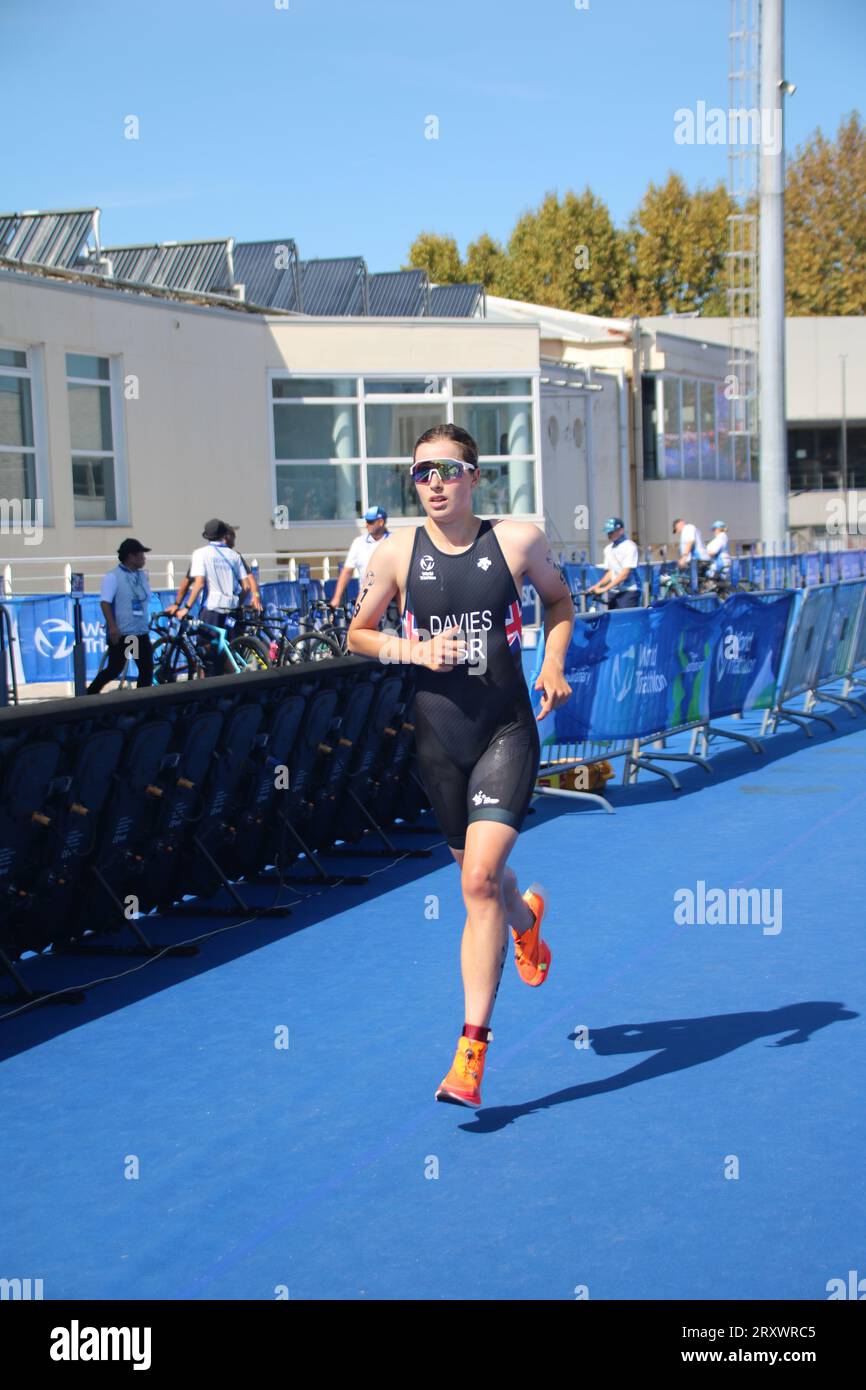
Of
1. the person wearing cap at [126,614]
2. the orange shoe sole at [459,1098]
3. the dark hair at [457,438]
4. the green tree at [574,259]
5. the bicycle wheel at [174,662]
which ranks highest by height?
the green tree at [574,259]

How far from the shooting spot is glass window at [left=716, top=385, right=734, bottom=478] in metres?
48.8

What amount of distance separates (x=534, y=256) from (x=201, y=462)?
58904 mm

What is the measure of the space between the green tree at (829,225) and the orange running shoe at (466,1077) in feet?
279

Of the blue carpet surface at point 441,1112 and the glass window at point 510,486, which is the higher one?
the glass window at point 510,486

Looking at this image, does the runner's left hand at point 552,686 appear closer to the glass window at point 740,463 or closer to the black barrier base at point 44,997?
the black barrier base at point 44,997

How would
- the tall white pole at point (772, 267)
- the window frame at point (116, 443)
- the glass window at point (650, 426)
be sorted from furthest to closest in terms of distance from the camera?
the glass window at point (650, 426)
the window frame at point (116, 443)
the tall white pole at point (772, 267)

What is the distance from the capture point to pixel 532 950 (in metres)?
5.84

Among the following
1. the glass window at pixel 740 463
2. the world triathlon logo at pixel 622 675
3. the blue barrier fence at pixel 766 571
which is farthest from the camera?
the glass window at pixel 740 463

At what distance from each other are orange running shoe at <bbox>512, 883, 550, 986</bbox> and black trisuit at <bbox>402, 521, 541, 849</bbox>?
607 millimetres

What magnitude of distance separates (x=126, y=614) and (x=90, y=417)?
13.2 meters

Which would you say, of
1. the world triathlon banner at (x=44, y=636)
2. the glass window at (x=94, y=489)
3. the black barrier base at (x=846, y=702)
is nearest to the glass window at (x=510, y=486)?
the glass window at (x=94, y=489)

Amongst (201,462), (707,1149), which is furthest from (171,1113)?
(201,462)

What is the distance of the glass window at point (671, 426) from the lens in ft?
147

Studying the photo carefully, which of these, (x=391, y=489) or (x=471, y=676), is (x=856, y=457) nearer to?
(x=391, y=489)
